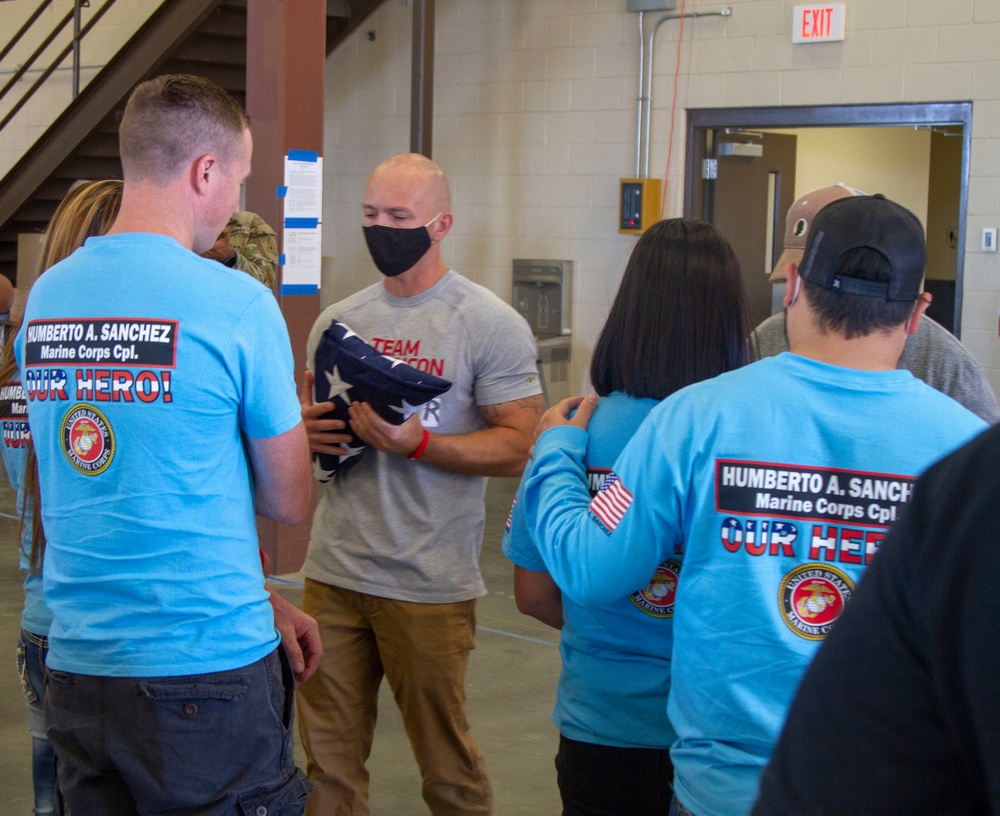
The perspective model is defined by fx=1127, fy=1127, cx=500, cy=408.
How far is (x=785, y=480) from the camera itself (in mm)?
1378

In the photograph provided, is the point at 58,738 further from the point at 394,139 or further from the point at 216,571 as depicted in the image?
the point at 394,139

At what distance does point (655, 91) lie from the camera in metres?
7.12

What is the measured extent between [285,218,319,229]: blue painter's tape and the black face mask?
2.41 metres

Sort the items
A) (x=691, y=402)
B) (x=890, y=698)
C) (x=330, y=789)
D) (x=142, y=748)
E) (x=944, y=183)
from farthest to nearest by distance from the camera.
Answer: (x=944, y=183) < (x=330, y=789) < (x=142, y=748) < (x=691, y=402) < (x=890, y=698)

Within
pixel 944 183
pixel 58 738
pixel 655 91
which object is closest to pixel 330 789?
pixel 58 738

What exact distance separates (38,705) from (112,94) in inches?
228

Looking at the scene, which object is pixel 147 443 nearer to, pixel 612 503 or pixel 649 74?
pixel 612 503

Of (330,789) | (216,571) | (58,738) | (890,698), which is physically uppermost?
(890,698)

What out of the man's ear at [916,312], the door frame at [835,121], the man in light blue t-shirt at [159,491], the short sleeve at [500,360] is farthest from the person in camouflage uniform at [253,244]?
the door frame at [835,121]

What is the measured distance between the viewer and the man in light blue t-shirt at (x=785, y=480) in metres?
1.37

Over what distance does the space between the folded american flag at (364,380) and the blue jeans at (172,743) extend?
748mm

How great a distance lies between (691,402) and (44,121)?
932cm

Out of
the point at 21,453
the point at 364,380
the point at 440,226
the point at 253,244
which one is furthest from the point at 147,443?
the point at 253,244

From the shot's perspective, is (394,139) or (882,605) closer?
(882,605)
